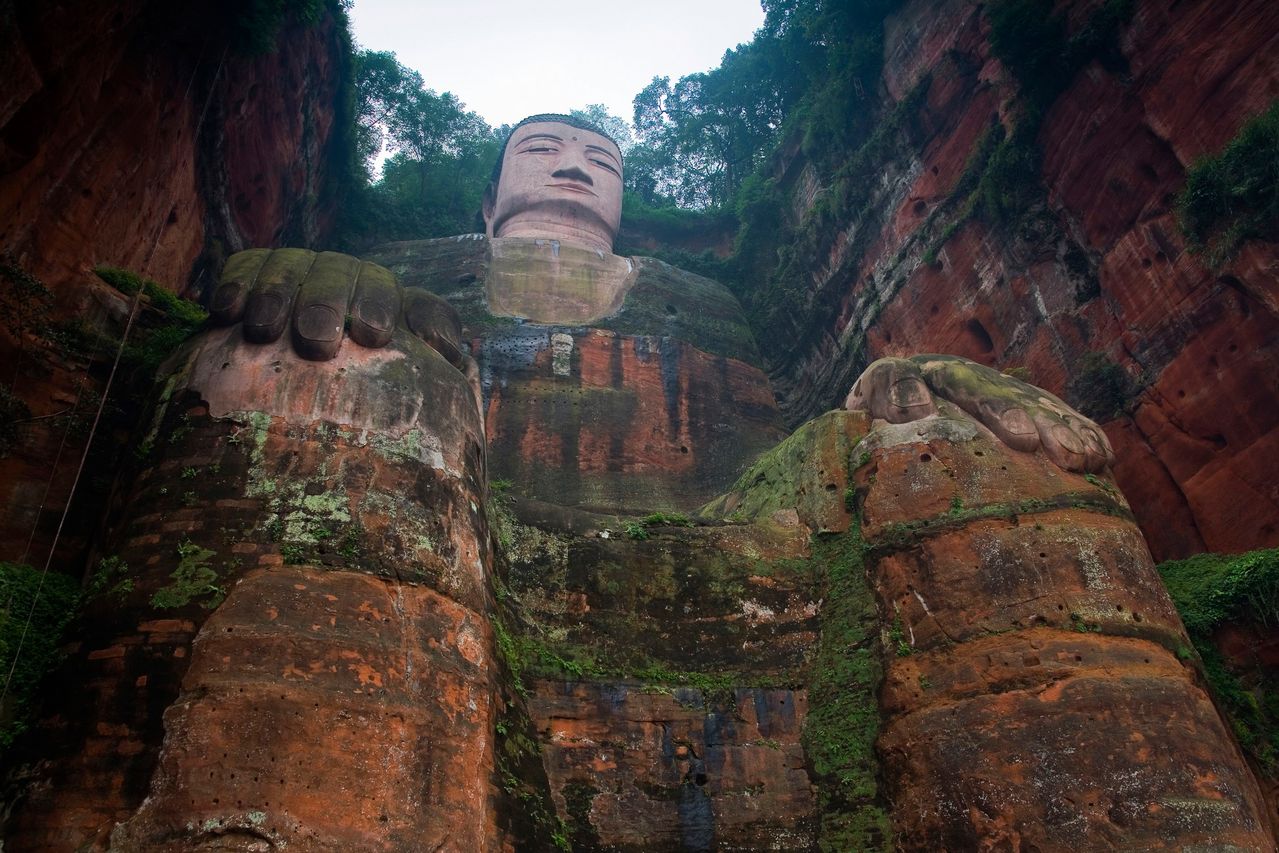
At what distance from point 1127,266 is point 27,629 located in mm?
11402

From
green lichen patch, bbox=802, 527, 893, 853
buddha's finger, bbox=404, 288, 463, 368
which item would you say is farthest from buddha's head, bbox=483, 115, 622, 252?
green lichen patch, bbox=802, 527, 893, 853

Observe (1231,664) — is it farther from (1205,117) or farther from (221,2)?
(221,2)

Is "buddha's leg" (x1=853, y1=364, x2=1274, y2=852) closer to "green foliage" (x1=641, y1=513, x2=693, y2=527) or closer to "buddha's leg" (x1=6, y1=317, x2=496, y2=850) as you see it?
"green foliage" (x1=641, y1=513, x2=693, y2=527)

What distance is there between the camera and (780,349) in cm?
1886

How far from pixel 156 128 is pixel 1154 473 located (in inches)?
449

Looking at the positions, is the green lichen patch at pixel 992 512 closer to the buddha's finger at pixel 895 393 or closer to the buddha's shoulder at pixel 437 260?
the buddha's finger at pixel 895 393

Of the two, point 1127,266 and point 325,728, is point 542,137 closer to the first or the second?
point 1127,266

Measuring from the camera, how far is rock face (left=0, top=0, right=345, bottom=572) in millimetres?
7711

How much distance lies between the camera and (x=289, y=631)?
614 centimetres

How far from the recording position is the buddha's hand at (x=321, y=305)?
25.5 feet

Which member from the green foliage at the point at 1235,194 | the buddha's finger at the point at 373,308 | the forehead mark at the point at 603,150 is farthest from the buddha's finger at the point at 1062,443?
the forehead mark at the point at 603,150

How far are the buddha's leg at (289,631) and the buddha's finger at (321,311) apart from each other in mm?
120

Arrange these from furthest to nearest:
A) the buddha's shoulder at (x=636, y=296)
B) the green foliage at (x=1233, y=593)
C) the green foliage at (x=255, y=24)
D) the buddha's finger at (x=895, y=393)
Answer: the buddha's shoulder at (x=636, y=296), the green foliage at (x=255, y=24), the buddha's finger at (x=895, y=393), the green foliage at (x=1233, y=593)

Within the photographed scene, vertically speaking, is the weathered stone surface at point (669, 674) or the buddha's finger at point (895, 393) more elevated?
the buddha's finger at point (895, 393)
